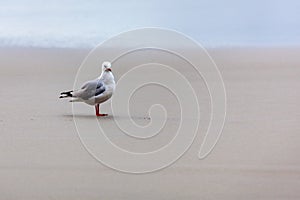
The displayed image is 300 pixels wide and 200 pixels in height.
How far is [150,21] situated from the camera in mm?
5961

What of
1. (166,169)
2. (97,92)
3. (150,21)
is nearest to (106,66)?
(97,92)

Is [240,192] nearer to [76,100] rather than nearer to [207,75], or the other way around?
[76,100]

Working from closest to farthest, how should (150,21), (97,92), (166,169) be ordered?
1. (166,169)
2. (97,92)
3. (150,21)

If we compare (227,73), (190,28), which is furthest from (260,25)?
(227,73)

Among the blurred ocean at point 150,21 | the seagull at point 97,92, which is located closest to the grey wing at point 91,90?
the seagull at point 97,92

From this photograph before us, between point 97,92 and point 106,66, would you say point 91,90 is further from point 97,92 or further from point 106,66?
point 106,66

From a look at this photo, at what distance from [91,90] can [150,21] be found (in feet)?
8.23

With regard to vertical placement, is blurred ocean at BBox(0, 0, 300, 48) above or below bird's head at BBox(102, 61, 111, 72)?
above

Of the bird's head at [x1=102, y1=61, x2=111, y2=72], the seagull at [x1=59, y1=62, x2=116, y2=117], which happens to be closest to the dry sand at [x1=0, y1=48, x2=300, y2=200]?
the seagull at [x1=59, y1=62, x2=116, y2=117]

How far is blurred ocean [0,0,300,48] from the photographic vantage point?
6.09 meters

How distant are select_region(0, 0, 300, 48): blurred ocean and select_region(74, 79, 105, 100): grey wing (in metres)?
2.41

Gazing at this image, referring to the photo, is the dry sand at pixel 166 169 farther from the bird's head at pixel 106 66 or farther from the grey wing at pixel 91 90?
the bird's head at pixel 106 66

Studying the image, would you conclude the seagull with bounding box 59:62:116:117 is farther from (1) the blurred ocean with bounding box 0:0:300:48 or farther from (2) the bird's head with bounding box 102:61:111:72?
(1) the blurred ocean with bounding box 0:0:300:48

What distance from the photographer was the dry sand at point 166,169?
258 centimetres
